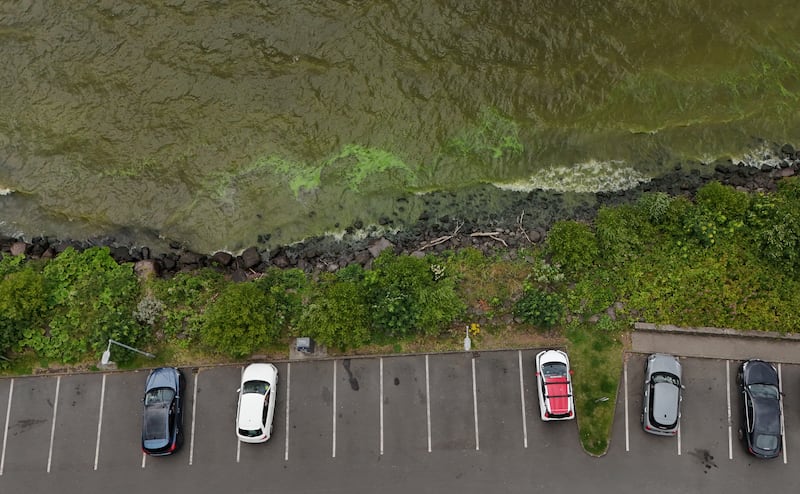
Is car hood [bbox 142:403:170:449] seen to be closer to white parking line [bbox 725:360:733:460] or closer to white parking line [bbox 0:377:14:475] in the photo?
white parking line [bbox 0:377:14:475]

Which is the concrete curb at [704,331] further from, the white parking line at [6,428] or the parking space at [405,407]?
the white parking line at [6,428]

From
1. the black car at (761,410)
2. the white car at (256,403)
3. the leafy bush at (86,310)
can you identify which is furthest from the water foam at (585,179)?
the leafy bush at (86,310)

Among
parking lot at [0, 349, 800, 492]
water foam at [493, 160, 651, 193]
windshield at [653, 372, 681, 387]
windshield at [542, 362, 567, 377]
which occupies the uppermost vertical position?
water foam at [493, 160, 651, 193]

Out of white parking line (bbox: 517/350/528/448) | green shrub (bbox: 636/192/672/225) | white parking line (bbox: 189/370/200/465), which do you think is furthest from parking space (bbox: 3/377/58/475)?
green shrub (bbox: 636/192/672/225)

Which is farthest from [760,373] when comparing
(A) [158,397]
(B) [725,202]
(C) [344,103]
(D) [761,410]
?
(A) [158,397]

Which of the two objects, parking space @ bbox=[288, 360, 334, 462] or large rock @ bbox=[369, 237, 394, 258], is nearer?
parking space @ bbox=[288, 360, 334, 462]

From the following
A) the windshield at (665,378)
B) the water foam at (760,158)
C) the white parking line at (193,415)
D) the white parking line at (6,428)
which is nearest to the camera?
the windshield at (665,378)
